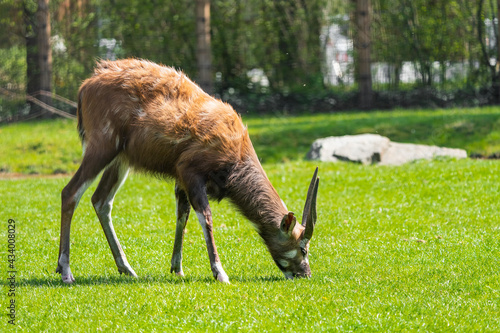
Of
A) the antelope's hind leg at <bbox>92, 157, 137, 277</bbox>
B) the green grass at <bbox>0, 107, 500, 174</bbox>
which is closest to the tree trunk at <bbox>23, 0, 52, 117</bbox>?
the green grass at <bbox>0, 107, 500, 174</bbox>

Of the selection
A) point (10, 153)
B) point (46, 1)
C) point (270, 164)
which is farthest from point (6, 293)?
point (46, 1)

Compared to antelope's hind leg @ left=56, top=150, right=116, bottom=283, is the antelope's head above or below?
below

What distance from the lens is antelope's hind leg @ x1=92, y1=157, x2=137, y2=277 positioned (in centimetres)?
648

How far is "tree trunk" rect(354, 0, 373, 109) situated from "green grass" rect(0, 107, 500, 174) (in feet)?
5.60

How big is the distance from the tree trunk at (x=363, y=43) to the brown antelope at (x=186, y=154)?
1174 cm

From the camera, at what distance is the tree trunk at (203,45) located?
57.5 feet

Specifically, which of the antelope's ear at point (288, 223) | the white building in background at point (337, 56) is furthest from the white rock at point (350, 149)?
the antelope's ear at point (288, 223)

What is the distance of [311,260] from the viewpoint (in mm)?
6828

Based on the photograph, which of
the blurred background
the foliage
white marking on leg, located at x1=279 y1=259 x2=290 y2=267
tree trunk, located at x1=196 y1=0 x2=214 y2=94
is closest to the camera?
the foliage

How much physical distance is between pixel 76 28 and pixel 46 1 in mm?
1064

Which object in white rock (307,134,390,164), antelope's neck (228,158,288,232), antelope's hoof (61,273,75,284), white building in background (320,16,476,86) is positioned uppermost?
white building in background (320,16,476,86)

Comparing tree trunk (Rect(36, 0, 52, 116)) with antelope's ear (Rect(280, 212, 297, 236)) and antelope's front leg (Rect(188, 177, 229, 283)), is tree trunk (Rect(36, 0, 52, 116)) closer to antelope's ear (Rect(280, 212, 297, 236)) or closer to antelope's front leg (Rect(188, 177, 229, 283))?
antelope's front leg (Rect(188, 177, 229, 283))

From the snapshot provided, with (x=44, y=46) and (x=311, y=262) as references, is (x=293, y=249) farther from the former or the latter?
(x=44, y=46)

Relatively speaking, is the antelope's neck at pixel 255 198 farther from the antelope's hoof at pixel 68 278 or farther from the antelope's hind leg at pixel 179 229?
the antelope's hoof at pixel 68 278
